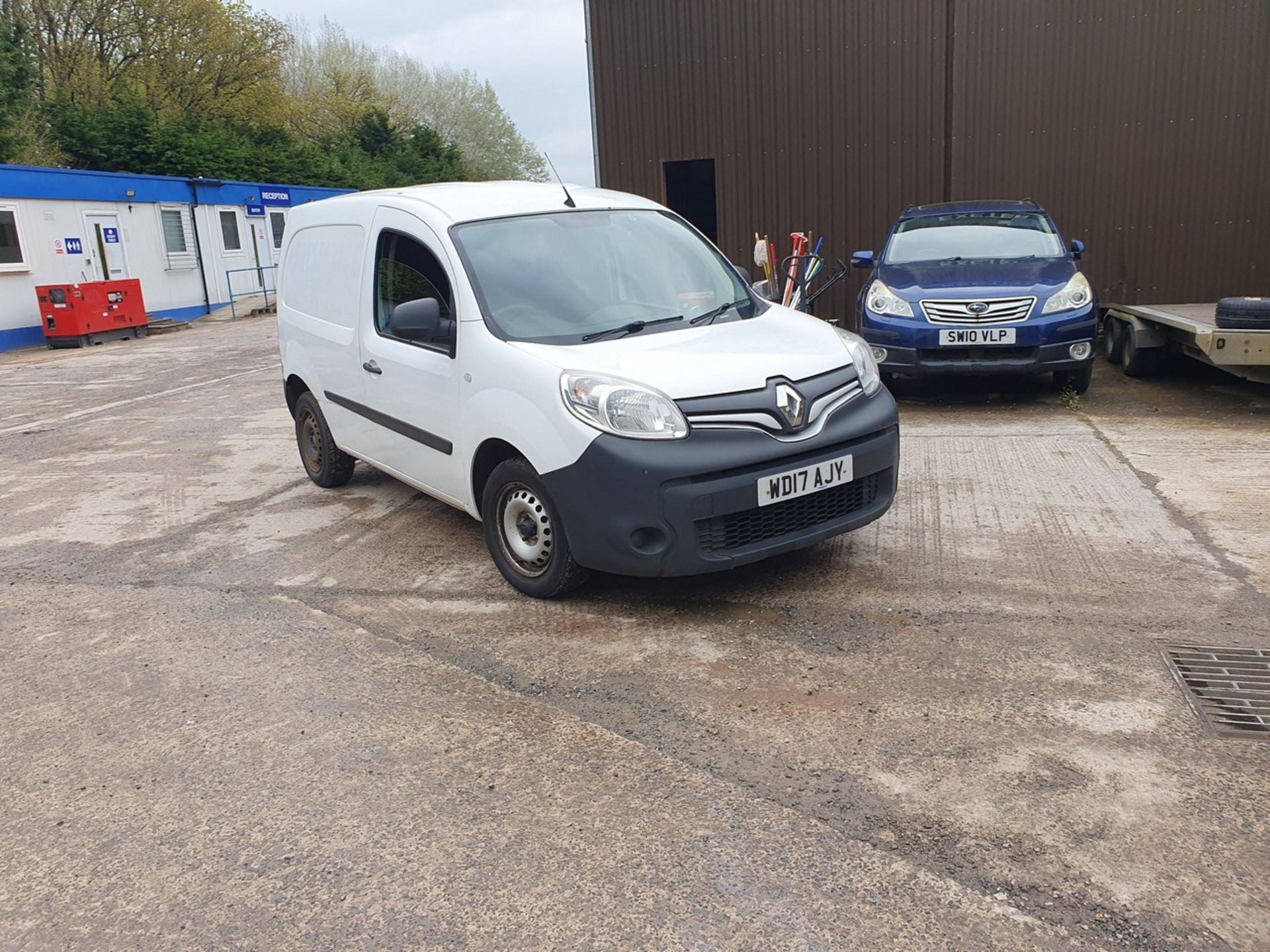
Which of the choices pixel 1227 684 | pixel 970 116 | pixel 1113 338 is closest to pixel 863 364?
pixel 1227 684

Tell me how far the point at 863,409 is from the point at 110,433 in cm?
780

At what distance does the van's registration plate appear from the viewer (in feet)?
13.5

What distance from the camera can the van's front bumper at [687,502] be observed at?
3990mm

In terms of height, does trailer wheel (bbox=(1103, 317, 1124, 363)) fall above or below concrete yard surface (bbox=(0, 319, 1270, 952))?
above

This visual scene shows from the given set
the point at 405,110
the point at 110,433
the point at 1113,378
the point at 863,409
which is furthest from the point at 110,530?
the point at 405,110

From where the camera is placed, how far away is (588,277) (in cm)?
495

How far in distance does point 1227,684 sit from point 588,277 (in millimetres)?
3187

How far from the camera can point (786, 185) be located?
1411 centimetres

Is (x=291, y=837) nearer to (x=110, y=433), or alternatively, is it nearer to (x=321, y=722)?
(x=321, y=722)

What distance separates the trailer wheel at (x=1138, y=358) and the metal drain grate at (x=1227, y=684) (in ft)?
20.7

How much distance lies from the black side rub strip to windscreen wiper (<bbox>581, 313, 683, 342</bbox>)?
86 centimetres

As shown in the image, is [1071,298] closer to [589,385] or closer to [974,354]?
[974,354]

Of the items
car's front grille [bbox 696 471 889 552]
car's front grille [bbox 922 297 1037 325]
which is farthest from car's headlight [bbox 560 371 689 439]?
car's front grille [bbox 922 297 1037 325]

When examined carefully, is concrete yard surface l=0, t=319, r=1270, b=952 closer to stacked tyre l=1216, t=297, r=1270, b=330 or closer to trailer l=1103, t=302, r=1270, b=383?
trailer l=1103, t=302, r=1270, b=383
